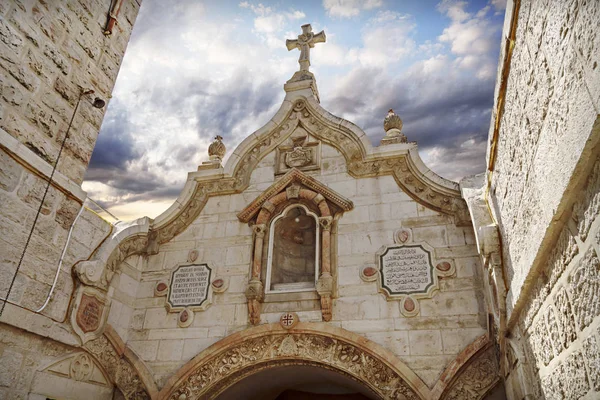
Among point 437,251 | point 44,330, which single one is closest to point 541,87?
point 437,251

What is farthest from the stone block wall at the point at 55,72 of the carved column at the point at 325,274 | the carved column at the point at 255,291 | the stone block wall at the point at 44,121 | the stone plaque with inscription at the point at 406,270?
the stone plaque with inscription at the point at 406,270

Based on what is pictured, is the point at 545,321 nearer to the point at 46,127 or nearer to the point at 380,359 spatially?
the point at 380,359

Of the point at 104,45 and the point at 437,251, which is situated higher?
the point at 104,45

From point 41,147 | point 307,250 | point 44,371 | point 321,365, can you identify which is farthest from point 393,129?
point 44,371

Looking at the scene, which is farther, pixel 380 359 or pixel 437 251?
pixel 437 251

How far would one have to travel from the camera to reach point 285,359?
640 cm

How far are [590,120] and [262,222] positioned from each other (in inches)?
223

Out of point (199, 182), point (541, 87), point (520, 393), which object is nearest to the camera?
point (541, 87)

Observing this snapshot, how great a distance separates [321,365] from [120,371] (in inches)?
117

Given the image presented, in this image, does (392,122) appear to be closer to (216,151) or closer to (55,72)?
(216,151)

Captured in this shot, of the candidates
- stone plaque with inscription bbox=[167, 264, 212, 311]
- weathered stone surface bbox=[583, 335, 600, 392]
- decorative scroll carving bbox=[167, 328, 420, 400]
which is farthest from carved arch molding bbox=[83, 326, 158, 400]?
weathered stone surface bbox=[583, 335, 600, 392]

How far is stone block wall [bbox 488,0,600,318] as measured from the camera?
7.02ft

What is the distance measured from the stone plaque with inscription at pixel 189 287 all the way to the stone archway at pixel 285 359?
0.80 metres

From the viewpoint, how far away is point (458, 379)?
18.5 feet
